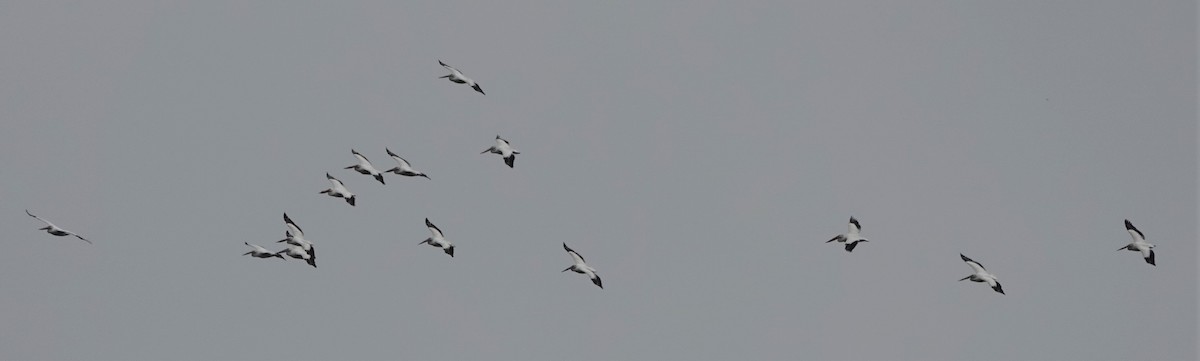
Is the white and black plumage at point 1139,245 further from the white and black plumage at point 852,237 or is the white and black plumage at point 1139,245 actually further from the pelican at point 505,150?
the pelican at point 505,150

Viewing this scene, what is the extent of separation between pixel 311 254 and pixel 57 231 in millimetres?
8880

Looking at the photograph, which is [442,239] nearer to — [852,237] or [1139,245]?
[852,237]

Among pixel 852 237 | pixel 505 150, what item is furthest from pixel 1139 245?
pixel 505 150

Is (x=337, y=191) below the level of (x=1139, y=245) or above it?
below

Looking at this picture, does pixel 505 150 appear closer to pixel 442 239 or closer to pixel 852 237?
pixel 442 239

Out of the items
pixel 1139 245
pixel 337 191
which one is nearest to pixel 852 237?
pixel 1139 245

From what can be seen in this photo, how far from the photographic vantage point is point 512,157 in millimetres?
78438

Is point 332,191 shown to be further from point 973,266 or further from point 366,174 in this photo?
point 973,266

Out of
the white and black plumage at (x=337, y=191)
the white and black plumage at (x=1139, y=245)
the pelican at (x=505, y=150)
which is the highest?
the white and black plumage at (x=1139, y=245)

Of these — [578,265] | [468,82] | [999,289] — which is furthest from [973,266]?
[468,82]

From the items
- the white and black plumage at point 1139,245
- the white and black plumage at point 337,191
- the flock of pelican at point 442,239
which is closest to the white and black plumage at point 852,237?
the flock of pelican at point 442,239

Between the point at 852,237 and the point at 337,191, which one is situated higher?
the point at 852,237

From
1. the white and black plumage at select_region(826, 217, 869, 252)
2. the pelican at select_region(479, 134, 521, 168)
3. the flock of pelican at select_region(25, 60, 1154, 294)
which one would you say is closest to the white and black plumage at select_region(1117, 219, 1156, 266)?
the flock of pelican at select_region(25, 60, 1154, 294)

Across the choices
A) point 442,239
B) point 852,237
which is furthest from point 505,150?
point 852,237
